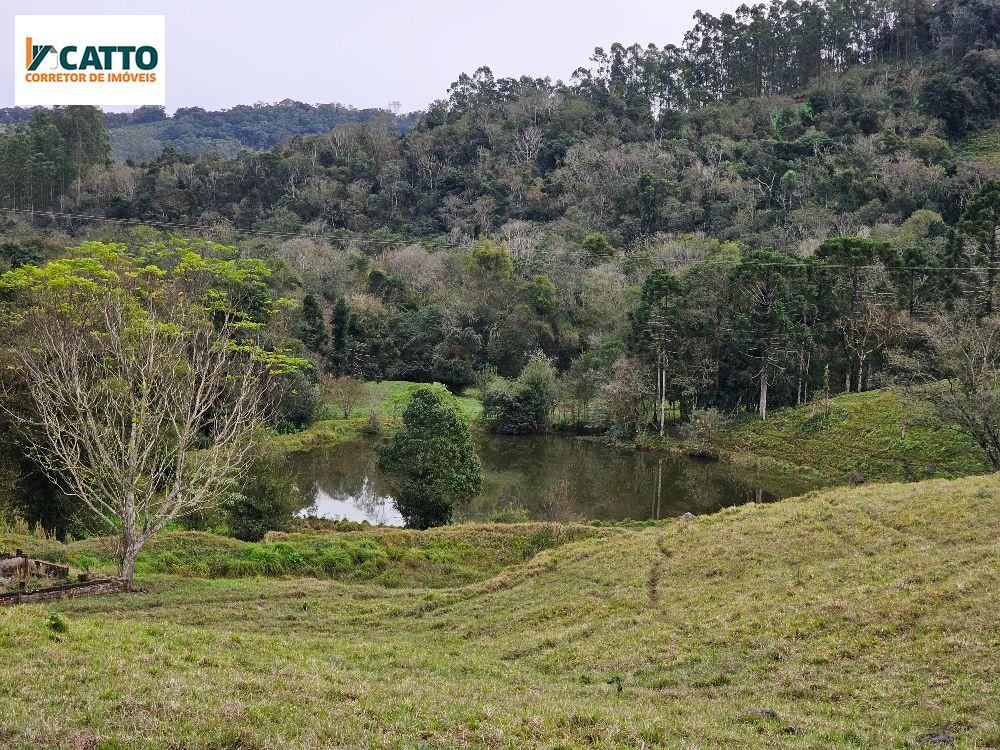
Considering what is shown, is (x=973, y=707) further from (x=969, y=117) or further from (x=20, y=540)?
(x=969, y=117)

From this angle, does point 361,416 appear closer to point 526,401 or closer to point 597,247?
point 526,401

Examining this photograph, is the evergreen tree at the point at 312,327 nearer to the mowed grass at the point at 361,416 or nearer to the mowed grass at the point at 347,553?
the mowed grass at the point at 361,416

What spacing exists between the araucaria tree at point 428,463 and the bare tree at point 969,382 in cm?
2231

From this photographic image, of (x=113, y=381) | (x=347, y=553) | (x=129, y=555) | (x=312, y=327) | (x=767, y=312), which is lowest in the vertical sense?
(x=347, y=553)

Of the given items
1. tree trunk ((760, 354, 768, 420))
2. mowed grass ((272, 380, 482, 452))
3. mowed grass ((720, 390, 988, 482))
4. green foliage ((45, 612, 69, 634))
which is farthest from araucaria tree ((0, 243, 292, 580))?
tree trunk ((760, 354, 768, 420))

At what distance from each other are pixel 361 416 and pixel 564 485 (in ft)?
75.0

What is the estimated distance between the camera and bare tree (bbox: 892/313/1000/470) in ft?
105

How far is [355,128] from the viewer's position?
121 metres

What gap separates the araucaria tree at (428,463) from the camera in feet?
101

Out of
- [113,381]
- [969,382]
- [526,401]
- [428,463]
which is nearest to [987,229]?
[969,382]

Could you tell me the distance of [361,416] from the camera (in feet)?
185

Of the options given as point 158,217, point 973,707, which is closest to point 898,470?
point 973,707

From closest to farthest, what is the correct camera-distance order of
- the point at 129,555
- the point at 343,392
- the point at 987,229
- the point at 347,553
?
the point at 129,555, the point at 347,553, the point at 987,229, the point at 343,392

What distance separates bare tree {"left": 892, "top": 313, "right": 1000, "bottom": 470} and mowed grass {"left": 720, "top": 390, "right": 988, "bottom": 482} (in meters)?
2.66
